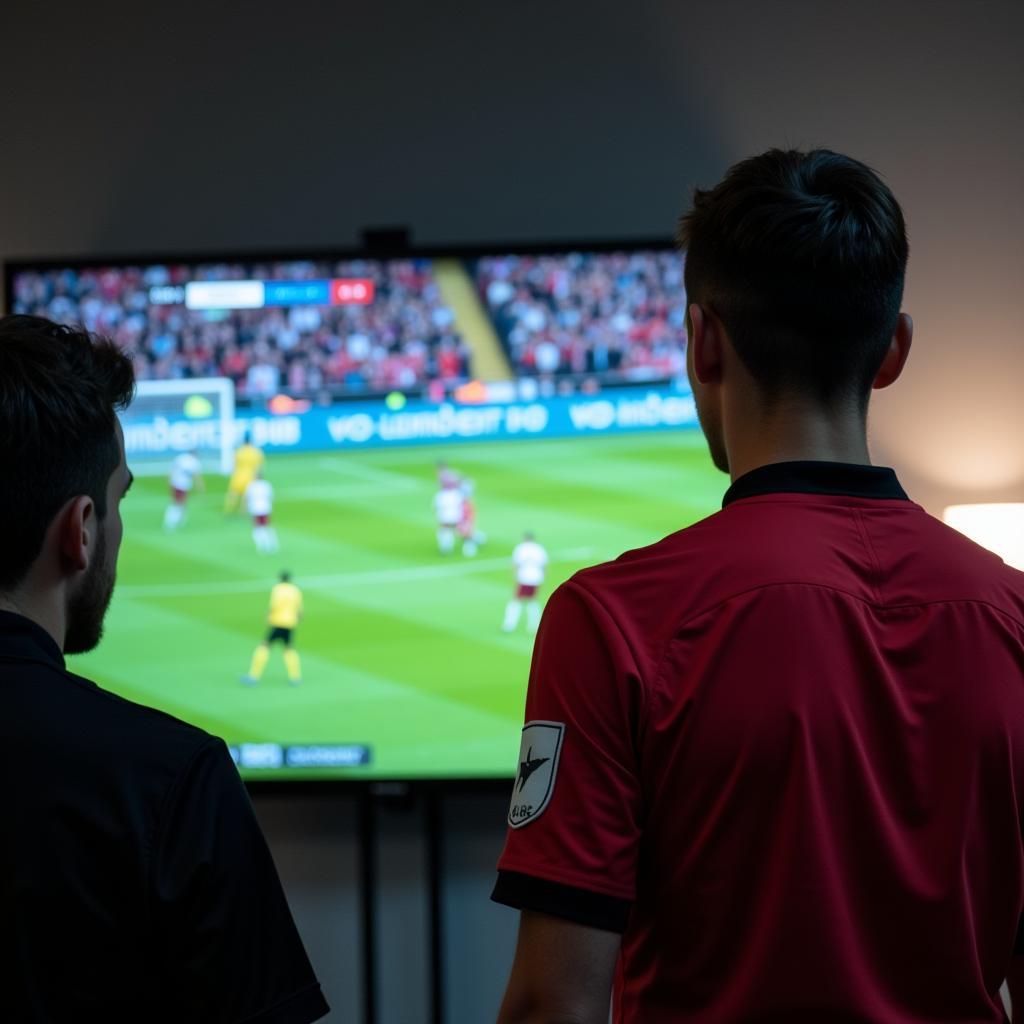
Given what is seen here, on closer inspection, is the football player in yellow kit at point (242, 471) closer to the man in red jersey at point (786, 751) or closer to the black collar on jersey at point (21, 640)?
the black collar on jersey at point (21, 640)

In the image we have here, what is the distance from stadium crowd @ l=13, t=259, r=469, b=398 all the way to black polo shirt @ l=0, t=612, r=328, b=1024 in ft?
7.29

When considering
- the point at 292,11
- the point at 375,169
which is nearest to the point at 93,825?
the point at 375,169

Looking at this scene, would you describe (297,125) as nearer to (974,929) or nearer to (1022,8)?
(1022,8)

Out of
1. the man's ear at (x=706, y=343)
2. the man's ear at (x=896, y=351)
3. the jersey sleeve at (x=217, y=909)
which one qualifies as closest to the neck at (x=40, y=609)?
the jersey sleeve at (x=217, y=909)

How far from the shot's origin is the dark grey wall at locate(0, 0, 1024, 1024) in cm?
345

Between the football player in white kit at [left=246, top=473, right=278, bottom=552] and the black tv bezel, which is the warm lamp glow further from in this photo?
the football player in white kit at [left=246, top=473, right=278, bottom=552]

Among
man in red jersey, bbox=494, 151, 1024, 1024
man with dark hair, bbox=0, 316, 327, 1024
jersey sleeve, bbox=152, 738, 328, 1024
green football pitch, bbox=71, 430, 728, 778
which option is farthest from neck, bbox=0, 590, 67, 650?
green football pitch, bbox=71, 430, 728, 778

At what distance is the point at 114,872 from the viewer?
1075 mm

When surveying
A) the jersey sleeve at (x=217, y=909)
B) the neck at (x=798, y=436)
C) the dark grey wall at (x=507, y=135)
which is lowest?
the jersey sleeve at (x=217, y=909)

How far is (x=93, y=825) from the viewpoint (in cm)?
107

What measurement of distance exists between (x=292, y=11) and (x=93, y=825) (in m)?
3.10

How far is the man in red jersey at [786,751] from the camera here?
0.95 metres

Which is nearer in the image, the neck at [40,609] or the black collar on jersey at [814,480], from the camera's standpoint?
the black collar on jersey at [814,480]

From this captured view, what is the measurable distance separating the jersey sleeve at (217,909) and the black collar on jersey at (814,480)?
567 mm
